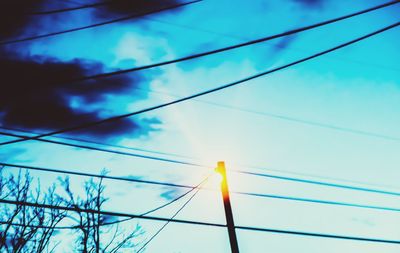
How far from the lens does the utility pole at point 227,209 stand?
8555mm

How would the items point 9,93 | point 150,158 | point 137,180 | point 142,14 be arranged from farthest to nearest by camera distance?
1. point 150,158
2. point 137,180
3. point 142,14
4. point 9,93

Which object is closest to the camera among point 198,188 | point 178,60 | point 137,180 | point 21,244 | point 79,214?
point 178,60

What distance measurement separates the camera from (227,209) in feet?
29.4

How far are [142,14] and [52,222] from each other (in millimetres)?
18485

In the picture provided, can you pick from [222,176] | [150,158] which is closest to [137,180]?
[150,158]

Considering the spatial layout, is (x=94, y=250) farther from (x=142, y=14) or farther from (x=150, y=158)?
(x=142, y=14)

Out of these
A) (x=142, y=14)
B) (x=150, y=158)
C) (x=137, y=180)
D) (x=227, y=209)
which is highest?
(x=142, y=14)

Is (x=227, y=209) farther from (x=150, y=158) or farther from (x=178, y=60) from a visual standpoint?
(x=178, y=60)

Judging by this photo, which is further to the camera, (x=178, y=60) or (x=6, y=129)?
(x=6, y=129)

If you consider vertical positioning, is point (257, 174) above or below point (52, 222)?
below

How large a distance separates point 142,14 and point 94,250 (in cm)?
2079

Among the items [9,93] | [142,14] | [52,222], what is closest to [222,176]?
[142,14]

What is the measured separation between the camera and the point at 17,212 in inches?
763

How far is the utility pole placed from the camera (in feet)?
28.1
